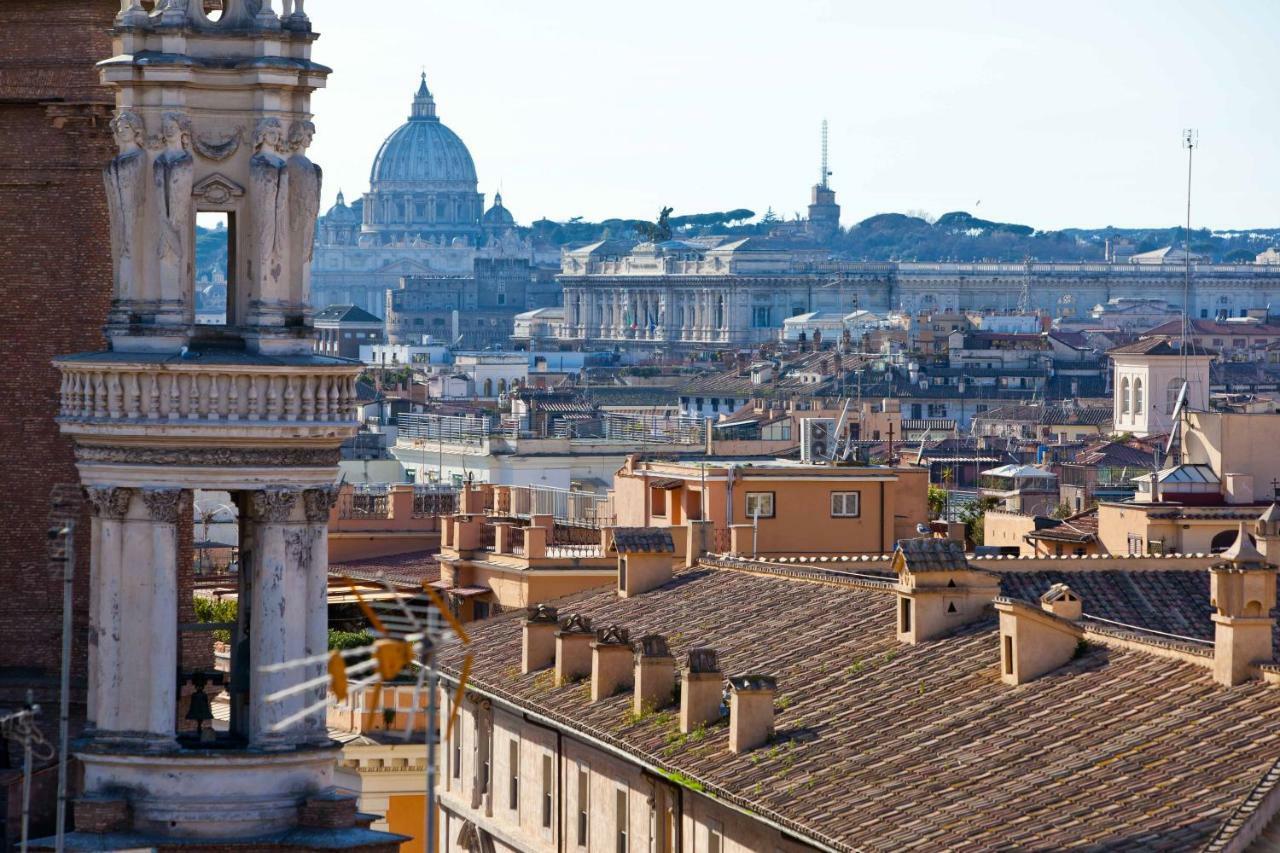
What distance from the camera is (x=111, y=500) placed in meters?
12.8

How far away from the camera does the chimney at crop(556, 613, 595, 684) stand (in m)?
21.6

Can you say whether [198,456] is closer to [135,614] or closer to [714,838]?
[135,614]

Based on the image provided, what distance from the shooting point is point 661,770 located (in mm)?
17828

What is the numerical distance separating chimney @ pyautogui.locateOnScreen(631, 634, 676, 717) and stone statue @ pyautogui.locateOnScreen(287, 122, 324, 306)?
21.9 feet

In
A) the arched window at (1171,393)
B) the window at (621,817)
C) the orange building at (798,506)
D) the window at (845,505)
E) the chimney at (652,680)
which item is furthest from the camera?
the arched window at (1171,393)

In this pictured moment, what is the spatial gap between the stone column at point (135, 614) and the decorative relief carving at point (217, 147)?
3.77 ft

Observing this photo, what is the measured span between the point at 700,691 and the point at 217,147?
20.2 ft

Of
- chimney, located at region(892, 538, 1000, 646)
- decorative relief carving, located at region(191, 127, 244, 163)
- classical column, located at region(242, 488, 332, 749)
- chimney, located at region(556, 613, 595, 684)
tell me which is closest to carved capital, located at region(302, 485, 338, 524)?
classical column, located at region(242, 488, 332, 749)

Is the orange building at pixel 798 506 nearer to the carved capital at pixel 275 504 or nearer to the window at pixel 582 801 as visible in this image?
the window at pixel 582 801

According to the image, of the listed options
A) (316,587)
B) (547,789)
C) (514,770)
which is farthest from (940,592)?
(316,587)

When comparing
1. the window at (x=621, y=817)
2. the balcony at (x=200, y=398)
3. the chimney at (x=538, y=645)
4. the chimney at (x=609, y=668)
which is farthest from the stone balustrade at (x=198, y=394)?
the chimney at (x=538, y=645)

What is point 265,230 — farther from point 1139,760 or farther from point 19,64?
point 1139,760

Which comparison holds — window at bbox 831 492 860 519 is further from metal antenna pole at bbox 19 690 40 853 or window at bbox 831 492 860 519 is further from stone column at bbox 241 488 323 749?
stone column at bbox 241 488 323 749

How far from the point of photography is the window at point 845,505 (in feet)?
105
